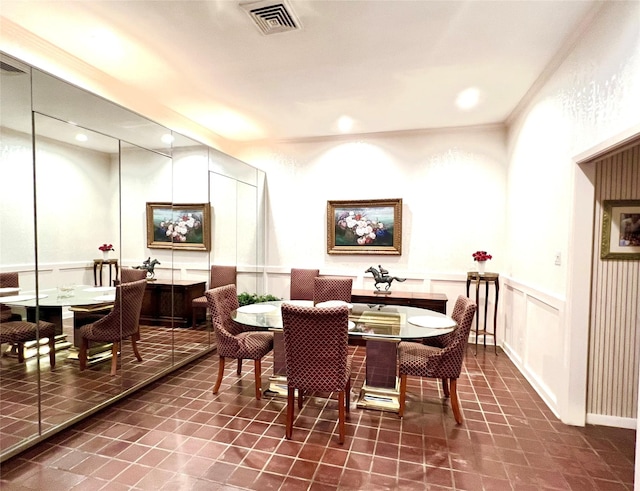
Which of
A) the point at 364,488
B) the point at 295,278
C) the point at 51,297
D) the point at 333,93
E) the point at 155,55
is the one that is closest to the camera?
the point at 364,488

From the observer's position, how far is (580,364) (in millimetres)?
2477

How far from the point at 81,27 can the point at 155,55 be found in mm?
517

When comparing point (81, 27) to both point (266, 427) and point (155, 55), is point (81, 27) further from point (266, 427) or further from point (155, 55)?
point (266, 427)

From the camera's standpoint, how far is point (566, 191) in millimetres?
2600

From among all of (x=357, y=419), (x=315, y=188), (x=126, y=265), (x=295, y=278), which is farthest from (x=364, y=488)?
(x=315, y=188)

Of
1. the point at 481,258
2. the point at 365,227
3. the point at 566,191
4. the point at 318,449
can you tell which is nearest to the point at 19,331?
the point at 318,449

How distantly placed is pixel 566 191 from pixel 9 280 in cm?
399

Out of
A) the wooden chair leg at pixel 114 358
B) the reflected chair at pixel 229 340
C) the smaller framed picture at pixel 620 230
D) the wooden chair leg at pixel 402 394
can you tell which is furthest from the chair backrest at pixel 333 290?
the smaller framed picture at pixel 620 230

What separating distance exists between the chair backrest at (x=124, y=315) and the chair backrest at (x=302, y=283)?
2.27 m

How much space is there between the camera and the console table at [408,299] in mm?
4234

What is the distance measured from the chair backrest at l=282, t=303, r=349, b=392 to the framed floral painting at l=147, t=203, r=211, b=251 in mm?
1877

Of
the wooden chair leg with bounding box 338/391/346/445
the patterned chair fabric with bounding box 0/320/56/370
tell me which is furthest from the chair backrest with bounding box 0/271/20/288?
the wooden chair leg with bounding box 338/391/346/445

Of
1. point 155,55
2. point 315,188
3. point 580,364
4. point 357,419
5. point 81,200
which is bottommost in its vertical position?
point 357,419

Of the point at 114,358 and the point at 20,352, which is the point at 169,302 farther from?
the point at 20,352
